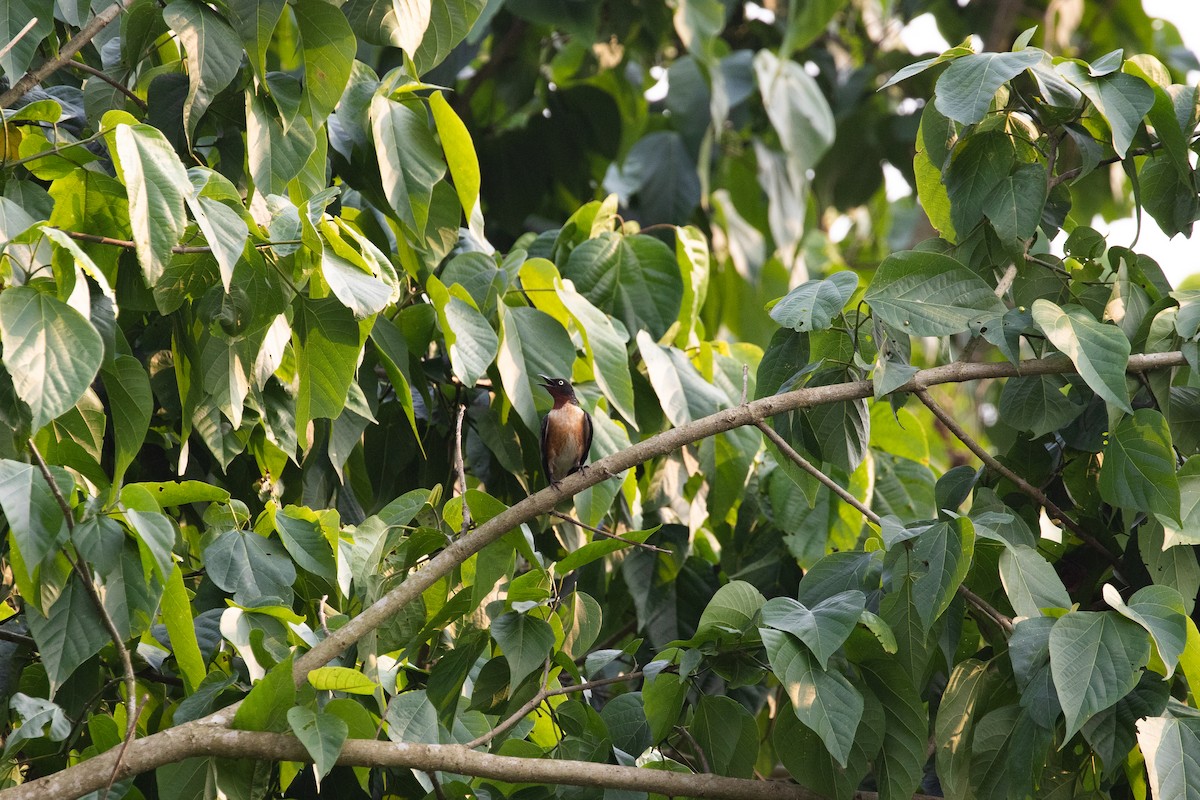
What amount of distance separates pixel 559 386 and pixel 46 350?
1994 mm

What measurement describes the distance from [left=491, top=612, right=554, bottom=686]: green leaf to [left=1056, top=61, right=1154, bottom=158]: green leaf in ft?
4.90

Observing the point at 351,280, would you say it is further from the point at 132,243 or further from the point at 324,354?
the point at 132,243

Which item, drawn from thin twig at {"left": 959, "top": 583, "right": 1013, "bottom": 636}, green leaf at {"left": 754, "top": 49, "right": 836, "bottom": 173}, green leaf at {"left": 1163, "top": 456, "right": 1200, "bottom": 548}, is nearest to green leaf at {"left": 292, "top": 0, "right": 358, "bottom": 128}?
thin twig at {"left": 959, "top": 583, "right": 1013, "bottom": 636}

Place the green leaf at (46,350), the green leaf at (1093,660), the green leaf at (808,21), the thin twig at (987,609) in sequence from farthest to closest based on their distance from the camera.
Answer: the green leaf at (808,21)
the thin twig at (987,609)
the green leaf at (1093,660)
the green leaf at (46,350)

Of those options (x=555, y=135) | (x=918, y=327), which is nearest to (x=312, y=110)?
(x=918, y=327)

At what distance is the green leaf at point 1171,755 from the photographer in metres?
2.03

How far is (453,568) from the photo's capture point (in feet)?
7.80

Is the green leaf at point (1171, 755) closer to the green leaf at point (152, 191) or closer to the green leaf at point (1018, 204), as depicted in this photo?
the green leaf at point (1018, 204)

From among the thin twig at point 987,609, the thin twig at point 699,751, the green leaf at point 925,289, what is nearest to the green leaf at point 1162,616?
the thin twig at point 987,609

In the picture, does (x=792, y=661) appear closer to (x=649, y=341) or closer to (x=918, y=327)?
(x=918, y=327)

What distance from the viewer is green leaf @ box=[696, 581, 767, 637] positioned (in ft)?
7.43

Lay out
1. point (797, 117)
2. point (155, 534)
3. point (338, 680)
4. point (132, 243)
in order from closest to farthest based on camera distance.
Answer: point (155, 534) → point (338, 680) → point (132, 243) → point (797, 117)

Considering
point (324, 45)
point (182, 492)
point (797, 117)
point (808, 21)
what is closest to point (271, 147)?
point (324, 45)

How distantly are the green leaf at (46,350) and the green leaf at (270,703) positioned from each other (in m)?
0.57
